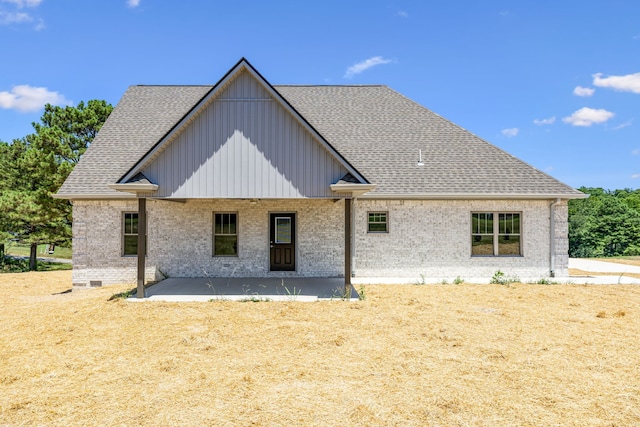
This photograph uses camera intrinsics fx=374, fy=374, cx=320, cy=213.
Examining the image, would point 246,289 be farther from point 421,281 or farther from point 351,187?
point 421,281

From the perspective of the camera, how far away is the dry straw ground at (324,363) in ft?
15.2

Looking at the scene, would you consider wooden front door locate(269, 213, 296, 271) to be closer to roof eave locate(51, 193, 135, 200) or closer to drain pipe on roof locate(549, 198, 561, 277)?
roof eave locate(51, 193, 135, 200)

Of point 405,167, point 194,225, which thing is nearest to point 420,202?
point 405,167

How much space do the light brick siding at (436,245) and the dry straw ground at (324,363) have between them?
3.46 m

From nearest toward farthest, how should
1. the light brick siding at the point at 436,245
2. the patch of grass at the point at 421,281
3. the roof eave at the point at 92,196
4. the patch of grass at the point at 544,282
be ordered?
the patch of grass at the point at 421,281 → the roof eave at the point at 92,196 → the patch of grass at the point at 544,282 → the light brick siding at the point at 436,245

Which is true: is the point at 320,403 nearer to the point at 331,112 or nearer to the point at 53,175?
the point at 331,112

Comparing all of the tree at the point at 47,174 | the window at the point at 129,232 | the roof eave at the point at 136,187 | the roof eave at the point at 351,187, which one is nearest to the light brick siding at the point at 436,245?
the roof eave at the point at 351,187

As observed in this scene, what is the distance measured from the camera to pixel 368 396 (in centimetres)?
504

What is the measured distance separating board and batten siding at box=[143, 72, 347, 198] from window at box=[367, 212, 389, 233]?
415 centimetres

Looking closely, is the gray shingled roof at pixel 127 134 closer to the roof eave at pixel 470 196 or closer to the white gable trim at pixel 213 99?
the white gable trim at pixel 213 99

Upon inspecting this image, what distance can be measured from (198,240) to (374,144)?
8305mm

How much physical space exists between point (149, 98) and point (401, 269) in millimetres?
14730

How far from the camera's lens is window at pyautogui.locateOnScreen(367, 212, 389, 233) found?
14219mm

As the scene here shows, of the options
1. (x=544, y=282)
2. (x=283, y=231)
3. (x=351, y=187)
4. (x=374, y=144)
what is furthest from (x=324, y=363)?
(x=374, y=144)
